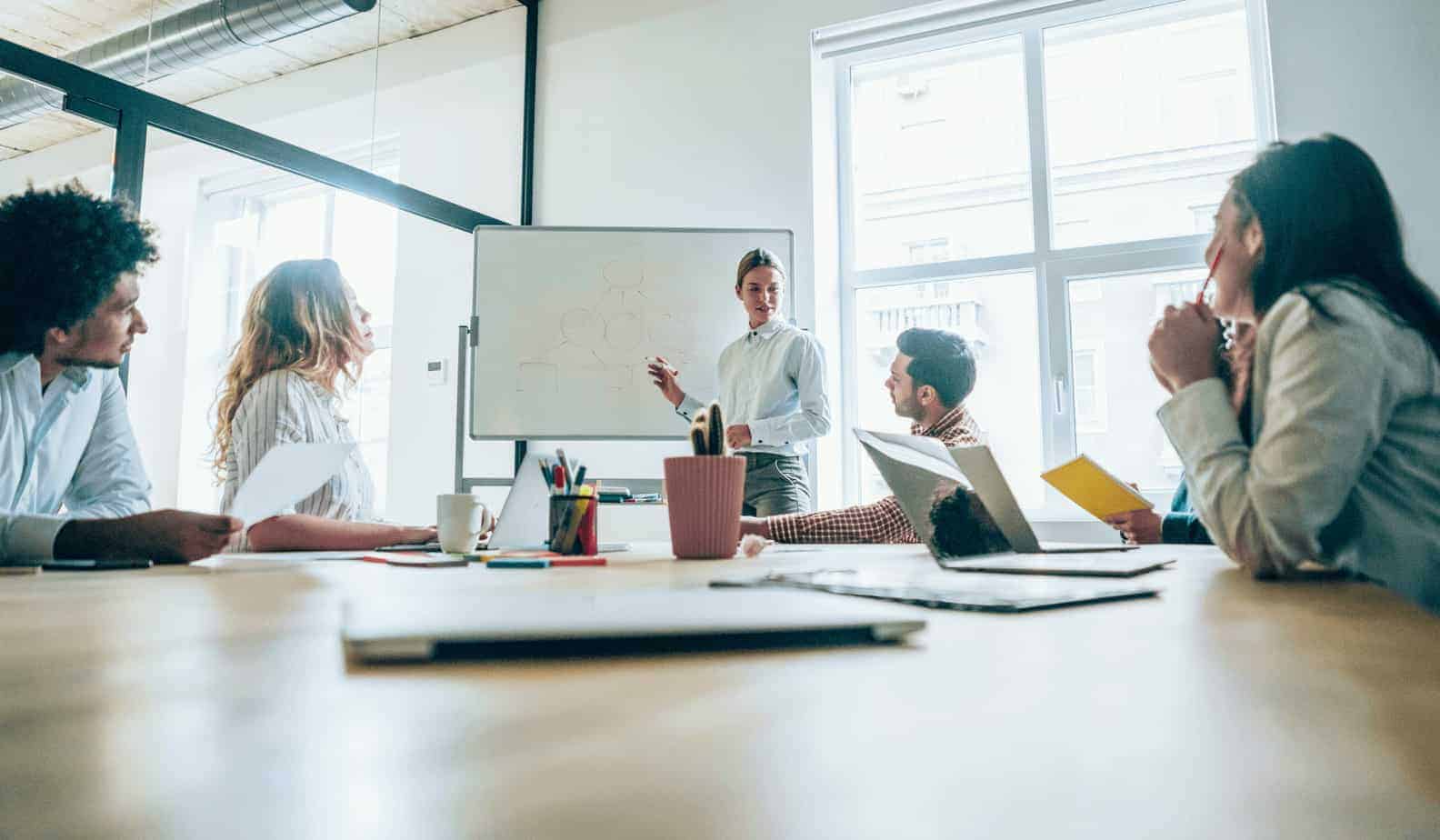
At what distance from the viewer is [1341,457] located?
0.92 m

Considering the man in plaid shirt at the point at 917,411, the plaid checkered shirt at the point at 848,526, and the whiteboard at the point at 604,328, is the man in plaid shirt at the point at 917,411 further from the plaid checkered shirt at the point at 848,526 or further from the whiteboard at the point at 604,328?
the whiteboard at the point at 604,328

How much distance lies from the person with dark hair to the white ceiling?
416cm

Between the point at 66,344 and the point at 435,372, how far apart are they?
306 centimetres

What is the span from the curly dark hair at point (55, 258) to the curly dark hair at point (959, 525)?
1.34 m

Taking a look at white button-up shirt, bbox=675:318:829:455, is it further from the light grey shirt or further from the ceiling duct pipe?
the ceiling duct pipe

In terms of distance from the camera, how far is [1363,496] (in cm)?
97

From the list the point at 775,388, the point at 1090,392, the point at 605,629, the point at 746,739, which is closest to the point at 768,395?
the point at 775,388

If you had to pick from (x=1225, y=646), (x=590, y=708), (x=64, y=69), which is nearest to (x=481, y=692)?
(x=590, y=708)

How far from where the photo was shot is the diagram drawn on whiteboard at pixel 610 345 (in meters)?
3.48

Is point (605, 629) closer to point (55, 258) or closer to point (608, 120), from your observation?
point (55, 258)

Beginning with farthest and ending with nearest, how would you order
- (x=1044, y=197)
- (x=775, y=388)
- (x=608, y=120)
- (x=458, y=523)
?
(x=608, y=120) → (x=1044, y=197) → (x=775, y=388) → (x=458, y=523)

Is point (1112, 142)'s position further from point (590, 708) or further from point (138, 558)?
point (590, 708)

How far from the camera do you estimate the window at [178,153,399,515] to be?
489cm

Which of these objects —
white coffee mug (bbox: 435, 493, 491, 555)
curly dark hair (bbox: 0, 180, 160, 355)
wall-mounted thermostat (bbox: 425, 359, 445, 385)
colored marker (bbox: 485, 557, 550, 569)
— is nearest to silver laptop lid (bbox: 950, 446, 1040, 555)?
colored marker (bbox: 485, 557, 550, 569)
